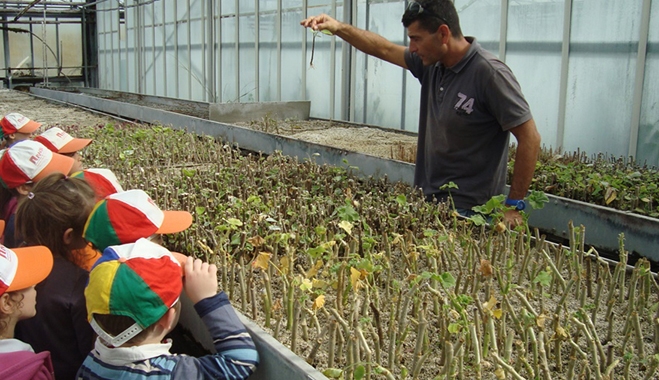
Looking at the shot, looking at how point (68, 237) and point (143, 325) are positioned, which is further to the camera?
point (68, 237)

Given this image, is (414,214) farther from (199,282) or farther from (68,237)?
(68,237)

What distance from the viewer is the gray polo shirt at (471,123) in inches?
127

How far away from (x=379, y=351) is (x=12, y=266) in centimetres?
103

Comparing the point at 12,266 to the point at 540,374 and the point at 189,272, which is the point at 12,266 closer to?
the point at 189,272

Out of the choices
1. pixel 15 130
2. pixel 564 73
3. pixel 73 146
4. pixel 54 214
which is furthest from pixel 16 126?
pixel 564 73

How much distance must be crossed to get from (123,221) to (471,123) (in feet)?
5.99

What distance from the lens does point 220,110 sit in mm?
8469

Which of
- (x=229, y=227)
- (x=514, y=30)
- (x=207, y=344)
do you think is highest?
(x=514, y=30)

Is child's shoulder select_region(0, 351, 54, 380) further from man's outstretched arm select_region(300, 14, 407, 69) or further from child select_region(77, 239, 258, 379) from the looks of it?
man's outstretched arm select_region(300, 14, 407, 69)

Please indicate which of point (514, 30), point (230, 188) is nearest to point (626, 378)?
point (230, 188)

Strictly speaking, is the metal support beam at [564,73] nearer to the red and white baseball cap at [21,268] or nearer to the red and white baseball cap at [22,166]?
the red and white baseball cap at [22,166]

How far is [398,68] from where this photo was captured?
927cm

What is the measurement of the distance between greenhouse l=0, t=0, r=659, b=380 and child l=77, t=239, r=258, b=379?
11 mm

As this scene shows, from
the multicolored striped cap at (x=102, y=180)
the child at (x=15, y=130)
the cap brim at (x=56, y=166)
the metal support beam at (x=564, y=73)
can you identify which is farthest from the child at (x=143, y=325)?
the metal support beam at (x=564, y=73)
